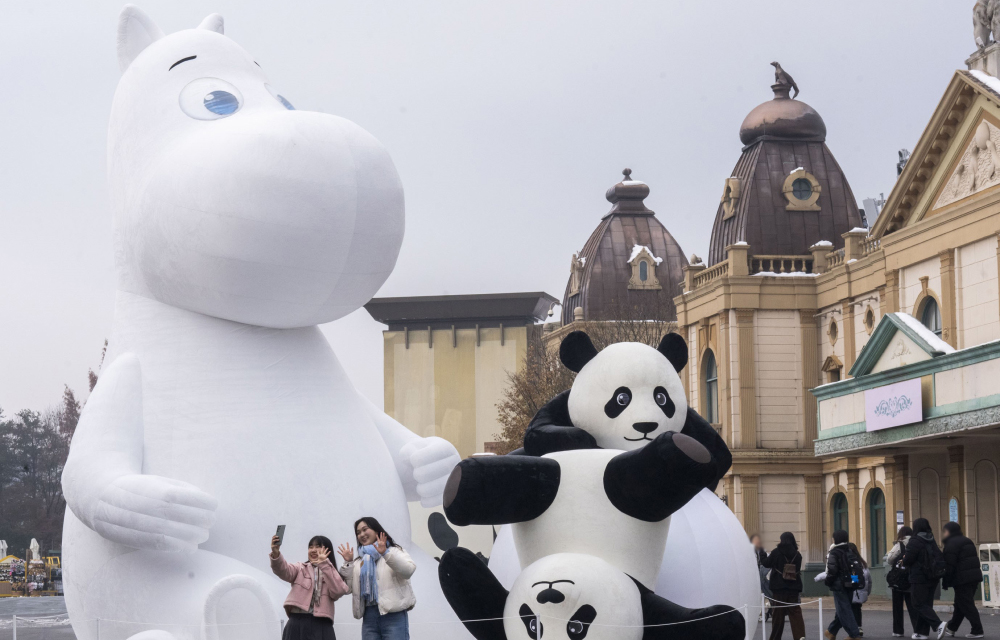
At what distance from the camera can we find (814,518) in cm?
3362

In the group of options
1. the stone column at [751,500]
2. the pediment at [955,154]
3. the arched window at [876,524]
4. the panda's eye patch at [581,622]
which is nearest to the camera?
the panda's eye patch at [581,622]

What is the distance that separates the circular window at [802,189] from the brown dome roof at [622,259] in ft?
32.4

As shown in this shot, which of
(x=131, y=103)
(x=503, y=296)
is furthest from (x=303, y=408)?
(x=503, y=296)

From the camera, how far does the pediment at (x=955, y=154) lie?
24734mm

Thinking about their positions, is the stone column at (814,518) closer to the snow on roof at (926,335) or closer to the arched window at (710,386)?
the arched window at (710,386)

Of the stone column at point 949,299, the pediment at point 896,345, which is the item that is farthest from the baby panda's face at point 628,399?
the stone column at point 949,299

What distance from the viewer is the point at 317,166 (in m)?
8.05

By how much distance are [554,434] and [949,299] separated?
1918 centimetres

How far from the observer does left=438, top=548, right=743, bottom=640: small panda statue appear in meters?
7.30

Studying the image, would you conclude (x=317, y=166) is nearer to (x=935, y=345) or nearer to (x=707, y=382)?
(x=935, y=345)

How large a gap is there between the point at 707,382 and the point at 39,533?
27.7 m

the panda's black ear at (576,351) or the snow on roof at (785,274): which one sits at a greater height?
the snow on roof at (785,274)

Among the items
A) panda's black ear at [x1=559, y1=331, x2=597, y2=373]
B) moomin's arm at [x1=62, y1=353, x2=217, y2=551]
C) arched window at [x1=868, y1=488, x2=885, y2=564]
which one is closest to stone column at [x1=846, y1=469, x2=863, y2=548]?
arched window at [x1=868, y1=488, x2=885, y2=564]

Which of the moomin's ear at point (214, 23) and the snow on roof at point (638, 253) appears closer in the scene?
the moomin's ear at point (214, 23)
